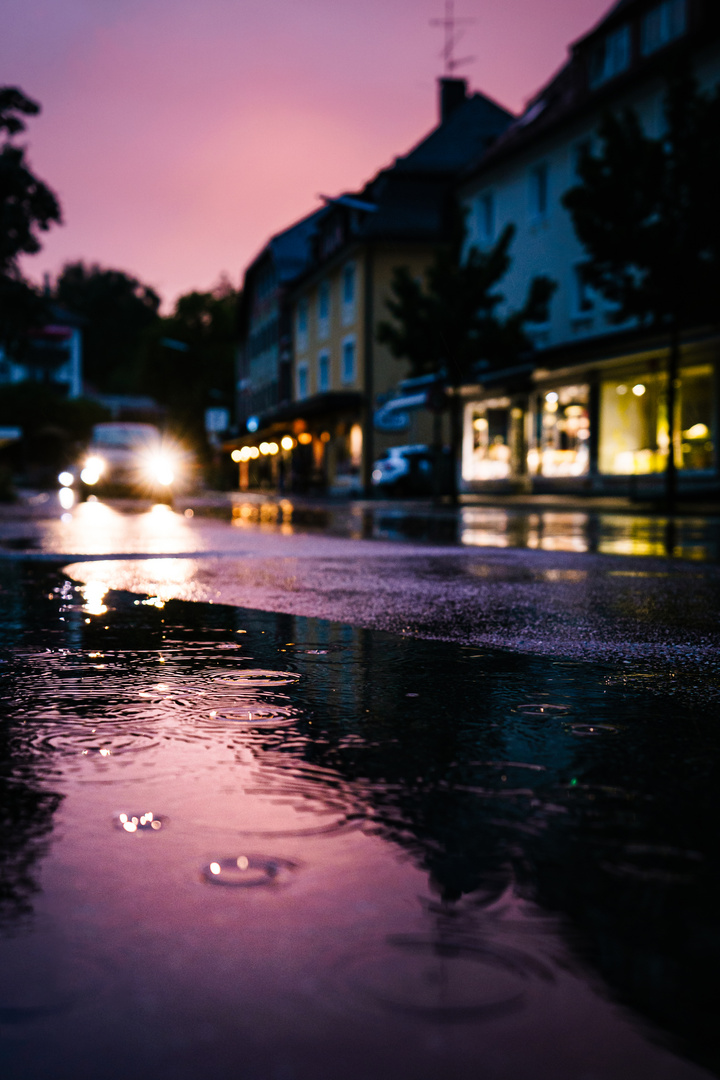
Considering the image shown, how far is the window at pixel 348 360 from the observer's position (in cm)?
5075

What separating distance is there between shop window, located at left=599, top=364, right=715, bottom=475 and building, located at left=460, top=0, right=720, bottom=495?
0.12 feet

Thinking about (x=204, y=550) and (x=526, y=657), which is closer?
(x=526, y=657)

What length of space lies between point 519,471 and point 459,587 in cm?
3009

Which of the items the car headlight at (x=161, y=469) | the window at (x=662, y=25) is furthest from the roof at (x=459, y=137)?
the car headlight at (x=161, y=469)

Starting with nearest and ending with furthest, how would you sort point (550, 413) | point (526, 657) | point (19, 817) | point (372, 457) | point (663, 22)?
1. point (19, 817)
2. point (526, 657)
3. point (663, 22)
4. point (550, 413)
5. point (372, 457)

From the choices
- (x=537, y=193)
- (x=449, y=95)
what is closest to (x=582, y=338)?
(x=537, y=193)

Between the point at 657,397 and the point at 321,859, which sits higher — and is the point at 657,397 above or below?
above

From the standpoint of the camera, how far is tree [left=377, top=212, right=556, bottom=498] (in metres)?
34.0

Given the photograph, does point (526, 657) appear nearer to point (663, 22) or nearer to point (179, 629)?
point (179, 629)

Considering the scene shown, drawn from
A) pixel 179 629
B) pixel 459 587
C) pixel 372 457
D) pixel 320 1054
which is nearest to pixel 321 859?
pixel 320 1054

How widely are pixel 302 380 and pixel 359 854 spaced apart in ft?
190

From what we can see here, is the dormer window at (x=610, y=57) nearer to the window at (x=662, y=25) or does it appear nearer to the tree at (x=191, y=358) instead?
the window at (x=662, y=25)

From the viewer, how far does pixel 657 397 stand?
3194 centimetres

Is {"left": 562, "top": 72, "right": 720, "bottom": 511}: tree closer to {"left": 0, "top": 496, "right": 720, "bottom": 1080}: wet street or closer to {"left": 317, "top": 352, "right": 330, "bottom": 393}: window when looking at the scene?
{"left": 0, "top": 496, "right": 720, "bottom": 1080}: wet street
